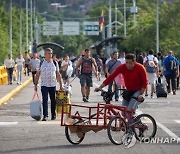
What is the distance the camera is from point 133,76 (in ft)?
48.3

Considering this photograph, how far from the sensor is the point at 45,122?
1852 cm

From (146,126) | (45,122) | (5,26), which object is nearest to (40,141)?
(146,126)

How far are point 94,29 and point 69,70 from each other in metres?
82.2

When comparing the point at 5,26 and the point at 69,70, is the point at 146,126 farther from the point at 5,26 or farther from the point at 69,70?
the point at 5,26

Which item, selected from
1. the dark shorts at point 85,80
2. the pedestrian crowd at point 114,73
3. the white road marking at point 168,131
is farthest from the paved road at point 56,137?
the dark shorts at point 85,80

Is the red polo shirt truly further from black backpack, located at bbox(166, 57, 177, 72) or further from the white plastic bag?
black backpack, located at bbox(166, 57, 177, 72)

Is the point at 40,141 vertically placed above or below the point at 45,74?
below

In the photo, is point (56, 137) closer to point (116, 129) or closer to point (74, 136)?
point (74, 136)

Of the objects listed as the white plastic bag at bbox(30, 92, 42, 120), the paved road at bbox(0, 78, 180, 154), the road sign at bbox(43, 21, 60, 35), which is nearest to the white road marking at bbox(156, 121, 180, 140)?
the paved road at bbox(0, 78, 180, 154)

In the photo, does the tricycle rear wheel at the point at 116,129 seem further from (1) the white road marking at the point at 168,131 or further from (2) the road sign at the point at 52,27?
(2) the road sign at the point at 52,27

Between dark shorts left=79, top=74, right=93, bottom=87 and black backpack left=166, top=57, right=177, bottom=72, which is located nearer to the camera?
dark shorts left=79, top=74, right=93, bottom=87

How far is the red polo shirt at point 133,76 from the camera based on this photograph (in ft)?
48.1

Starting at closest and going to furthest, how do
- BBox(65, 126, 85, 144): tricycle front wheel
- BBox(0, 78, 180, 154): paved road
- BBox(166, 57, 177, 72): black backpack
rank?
BBox(0, 78, 180, 154): paved road
BBox(65, 126, 85, 144): tricycle front wheel
BBox(166, 57, 177, 72): black backpack

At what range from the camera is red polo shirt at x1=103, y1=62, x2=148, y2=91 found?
1467cm
